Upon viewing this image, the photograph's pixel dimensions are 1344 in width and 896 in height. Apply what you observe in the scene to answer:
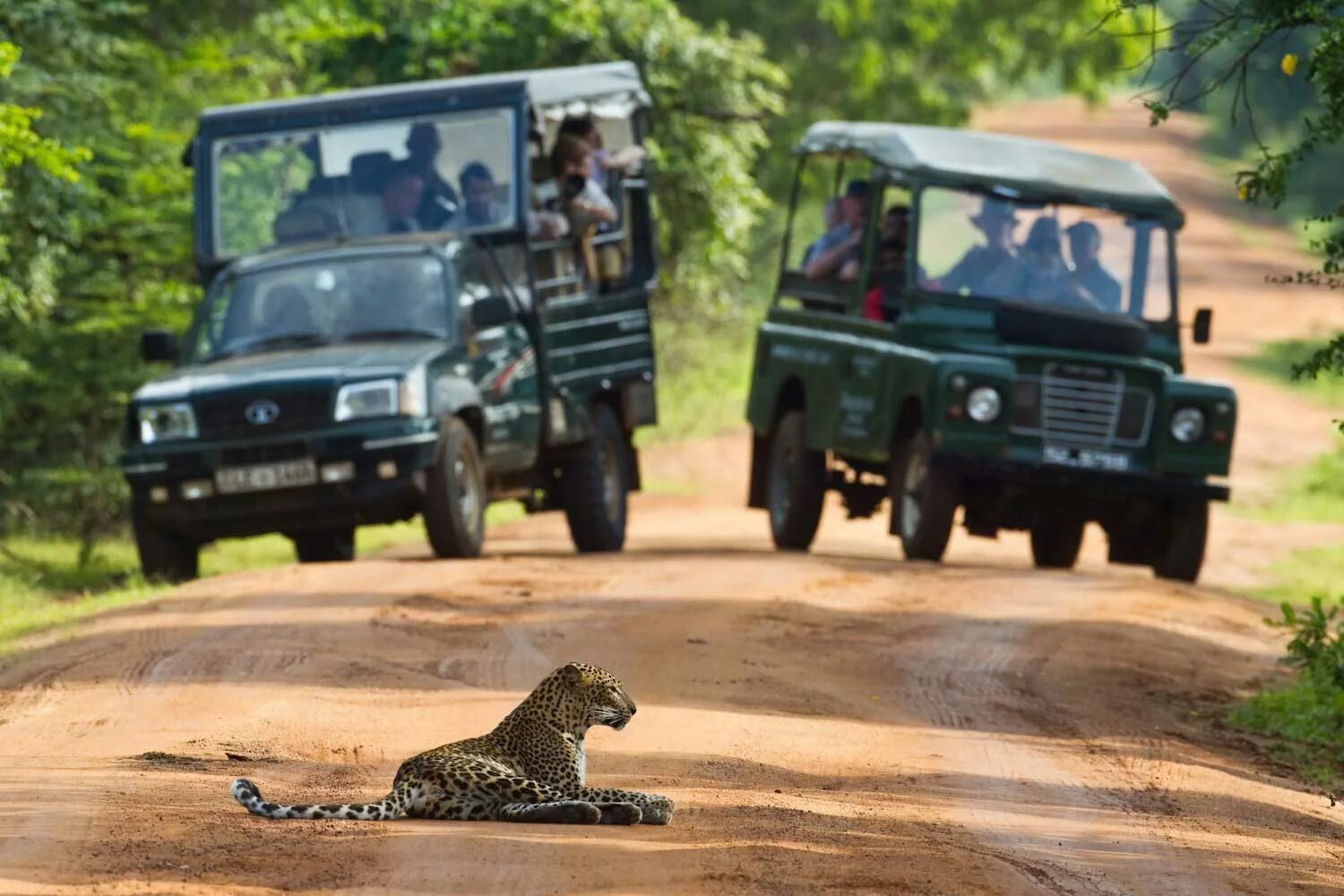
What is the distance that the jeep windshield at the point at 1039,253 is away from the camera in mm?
16375

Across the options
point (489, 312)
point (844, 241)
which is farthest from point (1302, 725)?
point (844, 241)

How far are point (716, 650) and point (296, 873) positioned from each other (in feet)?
16.7

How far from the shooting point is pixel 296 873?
6.54m

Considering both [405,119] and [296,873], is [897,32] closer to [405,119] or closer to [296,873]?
[405,119]

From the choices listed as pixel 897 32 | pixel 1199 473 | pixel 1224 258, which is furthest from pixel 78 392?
pixel 1224 258

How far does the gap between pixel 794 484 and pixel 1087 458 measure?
3145mm

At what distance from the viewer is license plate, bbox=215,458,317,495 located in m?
14.4

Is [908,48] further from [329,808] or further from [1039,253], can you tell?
[329,808]

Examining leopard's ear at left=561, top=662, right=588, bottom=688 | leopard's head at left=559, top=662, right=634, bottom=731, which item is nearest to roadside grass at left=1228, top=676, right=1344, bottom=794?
leopard's head at left=559, top=662, right=634, bottom=731

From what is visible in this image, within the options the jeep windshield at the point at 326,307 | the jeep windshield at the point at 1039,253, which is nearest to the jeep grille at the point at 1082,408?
the jeep windshield at the point at 1039,253

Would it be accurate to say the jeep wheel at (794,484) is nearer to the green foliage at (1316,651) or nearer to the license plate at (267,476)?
the license plate at (267,476)

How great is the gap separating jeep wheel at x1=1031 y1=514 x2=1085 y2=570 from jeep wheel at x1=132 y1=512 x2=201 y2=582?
601 cm

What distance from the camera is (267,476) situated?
1436 centimetres

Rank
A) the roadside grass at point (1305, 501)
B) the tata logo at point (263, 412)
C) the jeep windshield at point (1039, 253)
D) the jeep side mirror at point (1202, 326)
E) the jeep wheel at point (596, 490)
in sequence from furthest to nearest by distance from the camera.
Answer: the roadside grass at point (1305, 501), the jeep wheel at point (596, 490), the jeep windshield at point (1039, 253), the jeep side mirror at point (1202, 326), the tata logo at point (263, 412)
